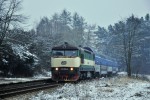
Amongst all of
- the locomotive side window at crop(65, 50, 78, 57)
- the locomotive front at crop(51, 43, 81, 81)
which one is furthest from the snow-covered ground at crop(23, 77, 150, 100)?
the locomotive side window at crop(65, 50, 78, 57)

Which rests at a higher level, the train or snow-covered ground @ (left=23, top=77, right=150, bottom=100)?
the train

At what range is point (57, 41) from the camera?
69.2 metres

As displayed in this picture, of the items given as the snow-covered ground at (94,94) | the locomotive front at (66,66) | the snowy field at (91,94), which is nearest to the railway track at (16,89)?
the snowy field at (91,94)

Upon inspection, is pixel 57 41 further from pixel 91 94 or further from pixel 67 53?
pixel 91 94

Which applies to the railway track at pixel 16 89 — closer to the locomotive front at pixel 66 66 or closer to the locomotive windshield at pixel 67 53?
the locomotive front at pixel 66 66

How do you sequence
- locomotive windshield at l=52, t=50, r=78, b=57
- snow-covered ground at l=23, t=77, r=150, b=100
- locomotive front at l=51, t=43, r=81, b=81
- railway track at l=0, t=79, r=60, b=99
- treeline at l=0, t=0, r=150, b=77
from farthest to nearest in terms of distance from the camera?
1. treeline at l=0, t=0, r=150, b=77
2. locomotive windshield at l=52, t=50, r=78, b=57
3. locomotive front at l=51, t=43, r=81, b=81
4. railway track at l=0, t=79, r=60, b=99
5. snow-covered ground at l=23, t=77, r=150, b=100

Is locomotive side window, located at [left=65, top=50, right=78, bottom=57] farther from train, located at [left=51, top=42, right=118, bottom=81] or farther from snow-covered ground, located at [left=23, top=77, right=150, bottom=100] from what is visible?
snow-covered ground, located at [left=23, top=77, right=150, bottom=100]

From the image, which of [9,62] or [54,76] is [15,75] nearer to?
[9,62]

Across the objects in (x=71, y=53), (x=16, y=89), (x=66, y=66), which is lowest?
(x=16, y=89)

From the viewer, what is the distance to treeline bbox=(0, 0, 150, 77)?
140 ft

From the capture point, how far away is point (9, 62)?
42.5 metres

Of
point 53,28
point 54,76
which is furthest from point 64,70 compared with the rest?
point 53,28

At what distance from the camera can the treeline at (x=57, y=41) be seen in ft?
140

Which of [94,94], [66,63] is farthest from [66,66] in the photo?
[94,94]
